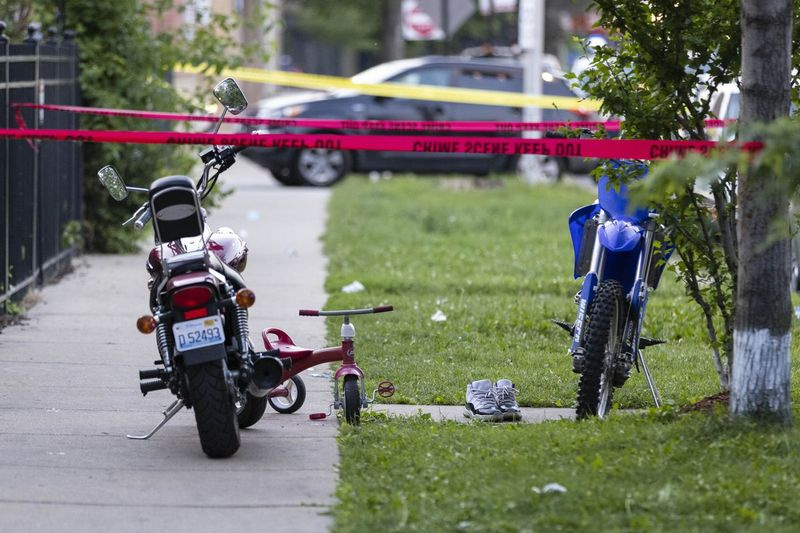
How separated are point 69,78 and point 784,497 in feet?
28.0

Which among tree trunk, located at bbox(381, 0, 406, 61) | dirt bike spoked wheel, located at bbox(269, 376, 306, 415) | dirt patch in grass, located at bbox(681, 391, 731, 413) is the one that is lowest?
dirt bike spoked wheel, located at bbox(269, 376, 306, 415)

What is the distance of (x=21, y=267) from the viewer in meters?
9.86

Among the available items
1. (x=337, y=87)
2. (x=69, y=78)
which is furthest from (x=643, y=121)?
(x=337, y=87)

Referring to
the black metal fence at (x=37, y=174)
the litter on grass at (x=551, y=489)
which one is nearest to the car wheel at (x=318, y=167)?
the black metal fence at (x=37, y=174)

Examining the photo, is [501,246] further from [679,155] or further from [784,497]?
[784,497]

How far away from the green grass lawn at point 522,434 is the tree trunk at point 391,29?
28807mm

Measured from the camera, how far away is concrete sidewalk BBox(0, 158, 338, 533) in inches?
199

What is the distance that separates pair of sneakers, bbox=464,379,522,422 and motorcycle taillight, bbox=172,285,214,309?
1.57 metres

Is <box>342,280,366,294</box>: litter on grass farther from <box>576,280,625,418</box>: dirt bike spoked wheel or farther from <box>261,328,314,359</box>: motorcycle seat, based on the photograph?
<box>576,280,625,418</box>: dirt bike spoked wheel

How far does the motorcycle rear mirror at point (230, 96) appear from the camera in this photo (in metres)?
6.38

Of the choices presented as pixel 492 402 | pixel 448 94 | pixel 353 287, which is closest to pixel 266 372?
pixel 492 402

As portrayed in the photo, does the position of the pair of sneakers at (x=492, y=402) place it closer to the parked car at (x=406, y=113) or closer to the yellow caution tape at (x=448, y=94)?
the yellow caution tape at (x=448, y=94)

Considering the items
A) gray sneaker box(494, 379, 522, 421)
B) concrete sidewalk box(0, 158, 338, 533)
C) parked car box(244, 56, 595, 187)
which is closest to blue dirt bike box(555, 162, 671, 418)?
gray sneaker box(494, 379, 522, 421)

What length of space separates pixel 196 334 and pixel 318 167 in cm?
1647
